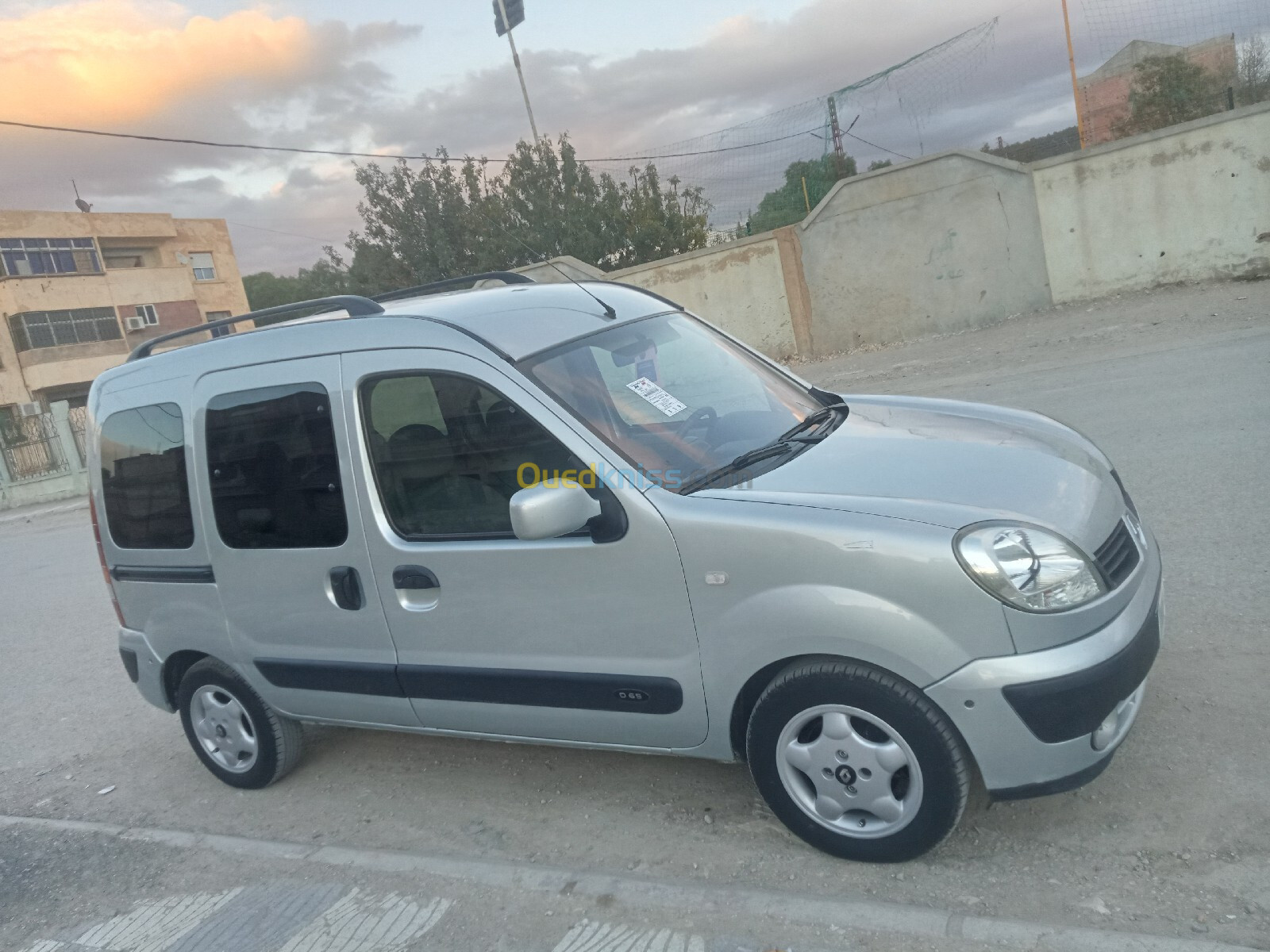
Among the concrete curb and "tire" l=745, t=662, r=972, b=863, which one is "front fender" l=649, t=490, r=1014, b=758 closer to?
"tire" l=745, t=662, r=972, b=863

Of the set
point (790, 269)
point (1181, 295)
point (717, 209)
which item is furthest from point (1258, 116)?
point (717, 209)

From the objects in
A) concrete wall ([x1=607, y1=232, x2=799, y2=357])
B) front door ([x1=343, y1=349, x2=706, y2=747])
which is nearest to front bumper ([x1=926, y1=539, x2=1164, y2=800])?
front door ([x1=343, y1=349, x2=706, y2=747])

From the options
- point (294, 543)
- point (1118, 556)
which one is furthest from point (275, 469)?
point (1118, 556)

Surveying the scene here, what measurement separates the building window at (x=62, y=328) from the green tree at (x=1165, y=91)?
43.6 metres

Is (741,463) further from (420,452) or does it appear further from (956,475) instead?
(420,452)

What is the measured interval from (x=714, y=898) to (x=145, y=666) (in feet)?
9.82

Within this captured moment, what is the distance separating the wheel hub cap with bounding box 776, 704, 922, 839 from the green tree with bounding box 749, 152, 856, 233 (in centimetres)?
1588

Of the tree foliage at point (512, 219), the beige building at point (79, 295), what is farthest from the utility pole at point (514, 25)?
the beige building at point (79, 295)

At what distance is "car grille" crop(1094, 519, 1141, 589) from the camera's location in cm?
282

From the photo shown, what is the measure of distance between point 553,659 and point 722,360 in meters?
1.46

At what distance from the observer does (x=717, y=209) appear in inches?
779

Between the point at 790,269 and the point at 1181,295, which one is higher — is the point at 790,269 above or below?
above

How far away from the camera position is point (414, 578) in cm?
350

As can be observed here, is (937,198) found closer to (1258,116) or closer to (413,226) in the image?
(1258,116)
